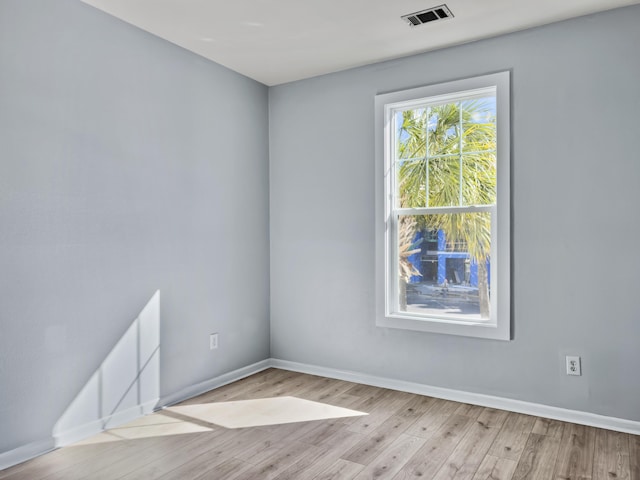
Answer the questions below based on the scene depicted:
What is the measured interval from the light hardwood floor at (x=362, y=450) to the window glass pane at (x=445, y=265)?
72cm

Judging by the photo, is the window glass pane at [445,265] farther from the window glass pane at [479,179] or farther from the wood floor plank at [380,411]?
the wood floor plank at [380,411]

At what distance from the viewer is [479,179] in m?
3.28

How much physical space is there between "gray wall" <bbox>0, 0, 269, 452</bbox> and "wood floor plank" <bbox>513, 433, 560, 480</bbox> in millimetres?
2252

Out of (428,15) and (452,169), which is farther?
(452,169)

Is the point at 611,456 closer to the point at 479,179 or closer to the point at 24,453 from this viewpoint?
the point at 479,179

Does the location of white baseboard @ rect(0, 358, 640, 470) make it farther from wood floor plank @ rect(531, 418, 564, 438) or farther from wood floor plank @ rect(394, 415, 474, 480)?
wood floor plank @ rect(394, 415, 474, 480)

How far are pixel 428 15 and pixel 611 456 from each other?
2.72 meters

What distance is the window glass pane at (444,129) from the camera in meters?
3.39

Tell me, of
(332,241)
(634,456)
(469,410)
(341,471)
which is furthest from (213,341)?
(634,456)

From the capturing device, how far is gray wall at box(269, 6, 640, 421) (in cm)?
278

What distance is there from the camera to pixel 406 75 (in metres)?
3.55

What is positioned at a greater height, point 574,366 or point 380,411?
point 574,366

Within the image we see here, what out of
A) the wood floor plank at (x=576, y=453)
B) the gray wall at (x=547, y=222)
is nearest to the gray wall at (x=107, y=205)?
the gray wall at (x=547, y=222)

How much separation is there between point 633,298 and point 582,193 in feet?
2.27
